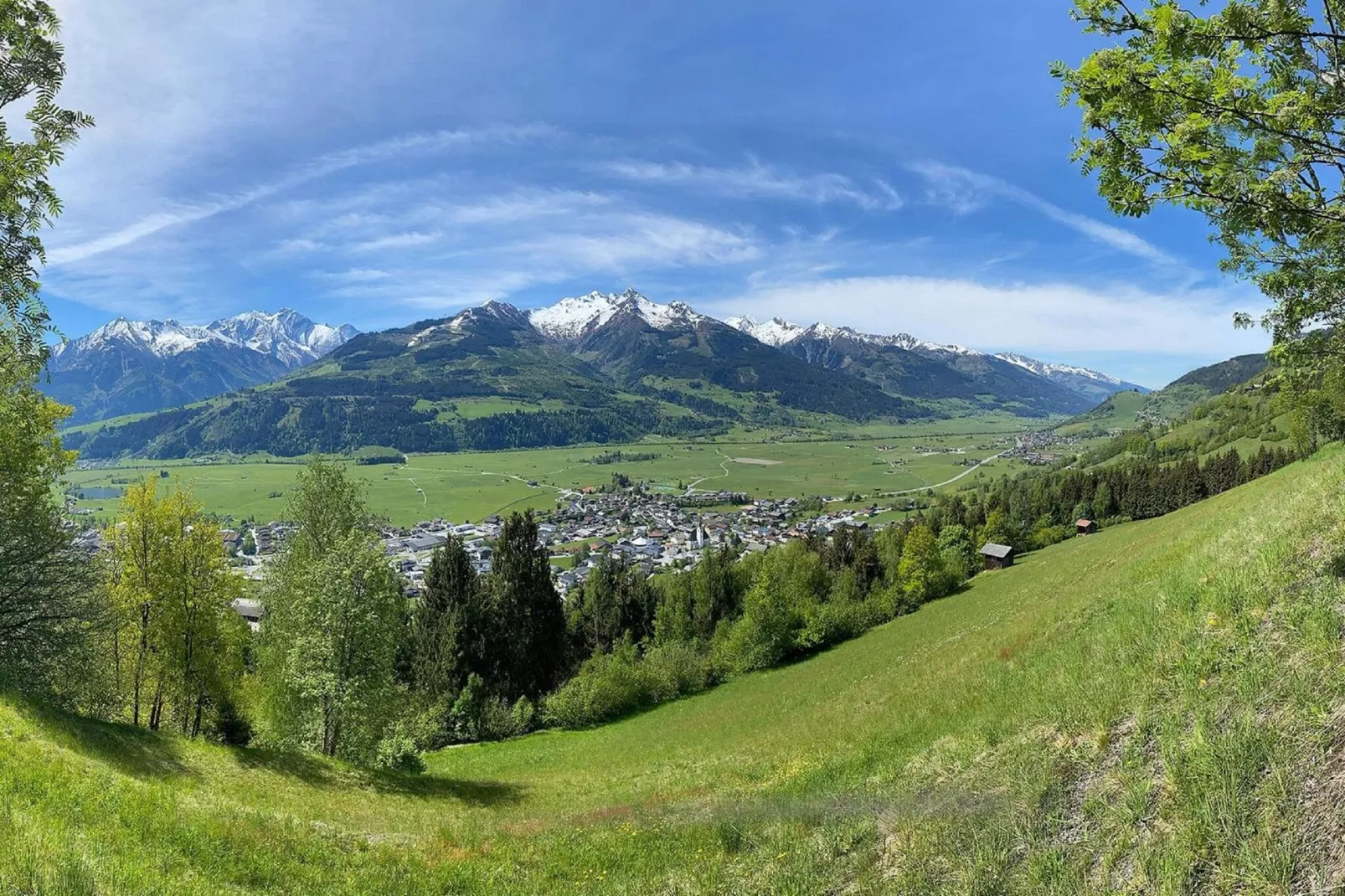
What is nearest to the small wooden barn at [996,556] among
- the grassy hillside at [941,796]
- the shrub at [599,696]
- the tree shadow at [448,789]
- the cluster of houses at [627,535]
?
the cluster of houses at [627,535]

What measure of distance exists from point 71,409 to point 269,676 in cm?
1460

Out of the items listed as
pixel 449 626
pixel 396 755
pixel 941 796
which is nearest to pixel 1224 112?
pixel 941 796

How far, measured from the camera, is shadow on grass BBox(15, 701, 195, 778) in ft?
49.2

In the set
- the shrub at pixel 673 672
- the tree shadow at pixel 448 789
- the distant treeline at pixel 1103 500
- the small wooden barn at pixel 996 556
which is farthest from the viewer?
the distant treeline at pixel 1103 500

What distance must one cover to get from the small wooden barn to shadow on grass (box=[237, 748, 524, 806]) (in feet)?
249

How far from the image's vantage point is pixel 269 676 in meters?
29.2

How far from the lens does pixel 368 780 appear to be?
21484 millimetres

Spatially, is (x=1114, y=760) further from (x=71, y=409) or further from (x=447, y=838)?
(x=71, y=409)

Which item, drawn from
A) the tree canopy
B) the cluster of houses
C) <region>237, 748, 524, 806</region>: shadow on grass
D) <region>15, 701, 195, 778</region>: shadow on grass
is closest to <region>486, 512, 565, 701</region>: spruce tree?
<region>237, 748, 524, 806</region>: shadow on grass

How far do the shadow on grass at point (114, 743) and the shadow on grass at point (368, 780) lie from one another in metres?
2.45

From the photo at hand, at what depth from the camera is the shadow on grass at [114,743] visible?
14988mm

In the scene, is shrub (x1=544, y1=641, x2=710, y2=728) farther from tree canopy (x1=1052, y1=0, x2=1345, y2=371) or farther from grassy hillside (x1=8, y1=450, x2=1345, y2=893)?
tree canopy (x1=1052, y1=0, x2=1345, y2=371)

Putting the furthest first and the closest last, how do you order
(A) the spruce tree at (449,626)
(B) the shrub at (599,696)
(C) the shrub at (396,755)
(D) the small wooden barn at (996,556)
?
(D) the small wooden barn at (996,556) < (A) the spruce tree at (449,626) < (B) the shrub at (599,696) < (C) the shrub at (396,755)

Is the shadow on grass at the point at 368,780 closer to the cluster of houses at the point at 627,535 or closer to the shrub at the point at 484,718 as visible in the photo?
the shrub at the point at 484,718
